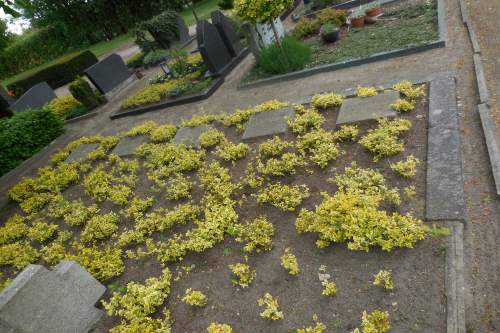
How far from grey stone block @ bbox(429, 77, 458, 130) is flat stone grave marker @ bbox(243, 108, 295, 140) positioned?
2690 mm

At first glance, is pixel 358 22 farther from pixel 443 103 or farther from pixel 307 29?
pixel 443 103

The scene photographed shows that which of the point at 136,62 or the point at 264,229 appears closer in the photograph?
the point at 264,229

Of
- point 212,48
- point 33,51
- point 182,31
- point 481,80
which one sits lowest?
point 481,80

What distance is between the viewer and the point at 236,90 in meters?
10.6

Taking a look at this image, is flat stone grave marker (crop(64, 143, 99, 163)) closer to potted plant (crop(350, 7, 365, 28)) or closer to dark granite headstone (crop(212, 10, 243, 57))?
dark granite headstone (crop(212, 10, 243, 57))

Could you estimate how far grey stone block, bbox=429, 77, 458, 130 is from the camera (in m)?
5.48

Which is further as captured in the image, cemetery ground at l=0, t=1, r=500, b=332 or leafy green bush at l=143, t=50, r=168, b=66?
leafy green bush at l=143, t=50, r=168, b=66

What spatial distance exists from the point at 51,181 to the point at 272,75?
6.78m

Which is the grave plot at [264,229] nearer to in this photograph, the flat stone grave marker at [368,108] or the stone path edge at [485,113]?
the flat stone grave marker at [368,108]

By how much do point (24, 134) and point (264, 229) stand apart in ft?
32.9

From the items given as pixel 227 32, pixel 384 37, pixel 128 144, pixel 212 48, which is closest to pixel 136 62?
pixel 227 32

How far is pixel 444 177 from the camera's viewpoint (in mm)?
4445

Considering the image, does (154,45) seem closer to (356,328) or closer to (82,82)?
(82,82)

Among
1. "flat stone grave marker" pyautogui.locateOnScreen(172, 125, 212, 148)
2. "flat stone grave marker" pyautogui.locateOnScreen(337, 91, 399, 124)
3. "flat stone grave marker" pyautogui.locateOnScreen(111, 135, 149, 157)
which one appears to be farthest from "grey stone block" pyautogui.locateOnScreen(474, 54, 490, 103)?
"flat stone grave marker" pyautogui.locateOnScreen(111, 135, 149, 157)
